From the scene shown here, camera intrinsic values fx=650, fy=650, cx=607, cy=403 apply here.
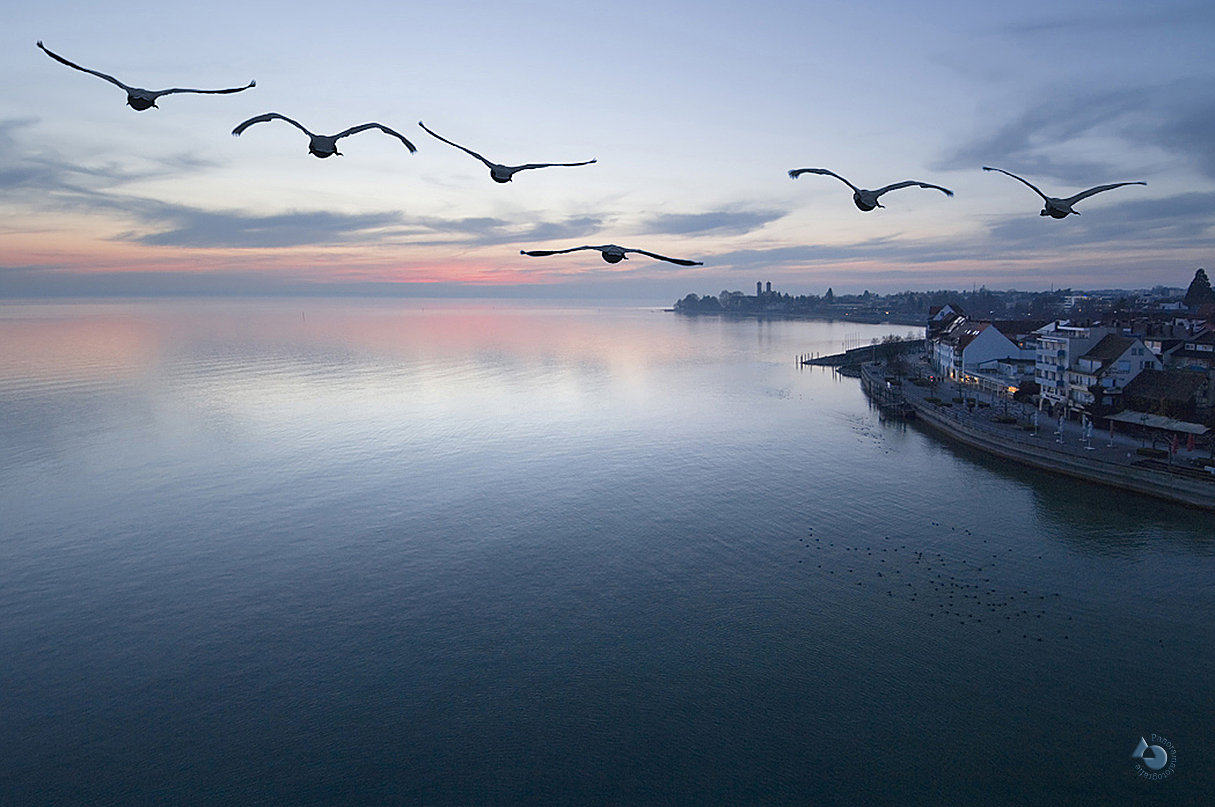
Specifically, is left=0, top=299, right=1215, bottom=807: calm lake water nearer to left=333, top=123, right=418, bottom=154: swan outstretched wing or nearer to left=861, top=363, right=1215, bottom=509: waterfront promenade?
left=861, top=363, right=1215, bottom=509: waterfront promenade

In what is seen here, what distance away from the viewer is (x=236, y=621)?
2416 centimetres

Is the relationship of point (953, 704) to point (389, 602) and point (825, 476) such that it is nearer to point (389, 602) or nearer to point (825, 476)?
point (389, 602)

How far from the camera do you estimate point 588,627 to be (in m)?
23.2

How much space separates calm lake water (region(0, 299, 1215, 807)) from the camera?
1678cm

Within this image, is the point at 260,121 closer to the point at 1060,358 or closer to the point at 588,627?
the point at 588,627

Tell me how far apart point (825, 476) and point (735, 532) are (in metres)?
11.9

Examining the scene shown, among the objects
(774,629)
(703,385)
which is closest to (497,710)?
(774,629)

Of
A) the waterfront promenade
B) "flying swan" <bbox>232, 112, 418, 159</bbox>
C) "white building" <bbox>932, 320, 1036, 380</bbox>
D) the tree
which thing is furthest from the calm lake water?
the tree

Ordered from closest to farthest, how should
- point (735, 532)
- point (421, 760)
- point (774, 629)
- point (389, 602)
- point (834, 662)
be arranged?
point (421, 760) < point (834, 662) < point (774, 629) < point (389, 602) < point (735, 532)

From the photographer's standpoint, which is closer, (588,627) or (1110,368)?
(588,627)

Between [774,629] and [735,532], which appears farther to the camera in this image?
[735,532]

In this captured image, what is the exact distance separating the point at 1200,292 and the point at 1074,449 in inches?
4555

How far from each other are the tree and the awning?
4110 inches

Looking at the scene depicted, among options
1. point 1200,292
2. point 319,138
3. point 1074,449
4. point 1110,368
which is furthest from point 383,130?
point 1200,292
